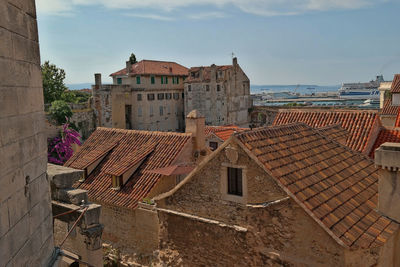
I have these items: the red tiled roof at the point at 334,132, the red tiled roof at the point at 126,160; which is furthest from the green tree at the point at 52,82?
the red tiled roof at the point at 334,132

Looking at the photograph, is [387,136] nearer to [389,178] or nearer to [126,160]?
[389,178]

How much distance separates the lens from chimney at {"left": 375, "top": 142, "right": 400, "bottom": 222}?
9.27m

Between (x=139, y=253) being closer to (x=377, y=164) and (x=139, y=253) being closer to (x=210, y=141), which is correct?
(x=377, y=164)

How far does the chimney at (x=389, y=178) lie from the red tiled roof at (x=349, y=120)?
22.9 feet

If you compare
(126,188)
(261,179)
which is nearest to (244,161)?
(261,179)

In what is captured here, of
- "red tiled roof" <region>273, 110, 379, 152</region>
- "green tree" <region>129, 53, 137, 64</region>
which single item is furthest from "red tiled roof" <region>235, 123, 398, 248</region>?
A: "green tree" <region>129, 53, 137, 64</region>

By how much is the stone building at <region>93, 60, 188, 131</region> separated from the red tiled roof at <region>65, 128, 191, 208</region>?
26255mm

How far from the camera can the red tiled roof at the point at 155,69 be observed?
5253 cm

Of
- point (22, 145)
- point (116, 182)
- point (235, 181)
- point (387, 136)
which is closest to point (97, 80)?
point (116, 182)

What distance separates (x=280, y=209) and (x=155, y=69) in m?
47.5

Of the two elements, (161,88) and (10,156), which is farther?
(161,88)

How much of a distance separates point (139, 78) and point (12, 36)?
48.5 meters

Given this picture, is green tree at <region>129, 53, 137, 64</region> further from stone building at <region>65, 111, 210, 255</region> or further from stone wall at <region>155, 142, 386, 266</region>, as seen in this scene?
stone wall at <region>155, 142, 386, 266</region>

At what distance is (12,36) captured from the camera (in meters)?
4.02
